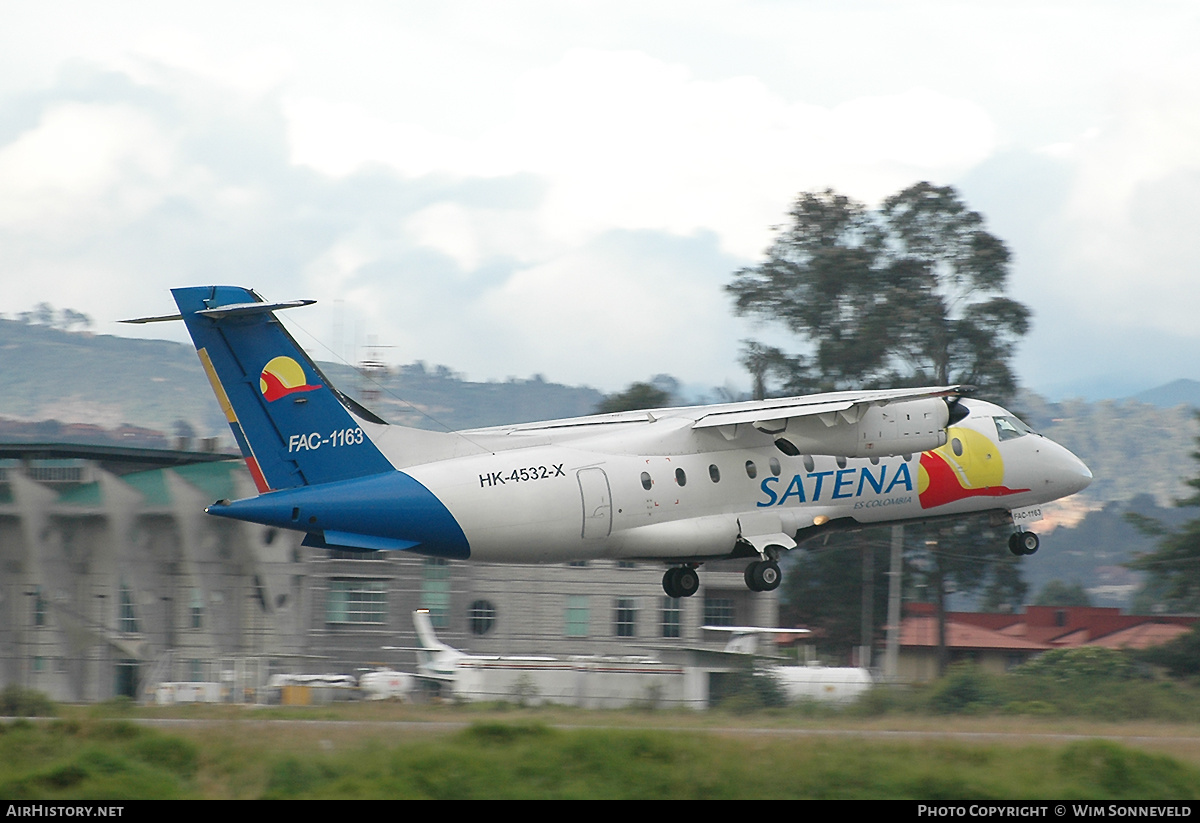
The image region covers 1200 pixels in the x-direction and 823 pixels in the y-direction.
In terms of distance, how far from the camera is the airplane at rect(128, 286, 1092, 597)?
2094cm

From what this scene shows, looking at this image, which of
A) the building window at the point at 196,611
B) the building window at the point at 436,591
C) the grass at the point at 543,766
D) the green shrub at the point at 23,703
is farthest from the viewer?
the building window at the point at 436,591

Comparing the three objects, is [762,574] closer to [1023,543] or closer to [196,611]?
[1023,543]

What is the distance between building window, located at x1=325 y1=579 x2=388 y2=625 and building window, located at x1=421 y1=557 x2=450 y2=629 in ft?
3.82

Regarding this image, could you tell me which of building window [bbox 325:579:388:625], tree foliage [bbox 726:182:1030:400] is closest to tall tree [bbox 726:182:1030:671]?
tree foliage [bbox 726:182:1030:400]

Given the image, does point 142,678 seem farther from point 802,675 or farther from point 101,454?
point 802,675

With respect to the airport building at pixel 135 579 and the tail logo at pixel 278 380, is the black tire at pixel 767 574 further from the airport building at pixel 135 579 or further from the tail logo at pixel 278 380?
the tail logo at pixel 278 380

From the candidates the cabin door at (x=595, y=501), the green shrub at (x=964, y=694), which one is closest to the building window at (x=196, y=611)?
the cabin door at (x=595, y=501)

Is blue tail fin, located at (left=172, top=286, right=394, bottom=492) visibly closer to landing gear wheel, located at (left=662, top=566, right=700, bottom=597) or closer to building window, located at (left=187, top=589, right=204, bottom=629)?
building window, located at (left=187, top=589, right=204, bottom=629)

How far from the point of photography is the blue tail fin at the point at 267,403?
69.0ft

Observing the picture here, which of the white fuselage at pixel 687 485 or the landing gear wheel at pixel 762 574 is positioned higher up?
the white fuselage at pixel 687 485

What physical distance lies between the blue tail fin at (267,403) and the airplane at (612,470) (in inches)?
0.9

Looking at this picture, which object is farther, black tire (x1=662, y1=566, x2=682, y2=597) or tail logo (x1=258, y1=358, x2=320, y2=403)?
black tire (x1=662, y1=566, x2=682, y2=597)

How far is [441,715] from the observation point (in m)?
23.9

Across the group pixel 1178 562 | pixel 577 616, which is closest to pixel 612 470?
pixel 577 616
